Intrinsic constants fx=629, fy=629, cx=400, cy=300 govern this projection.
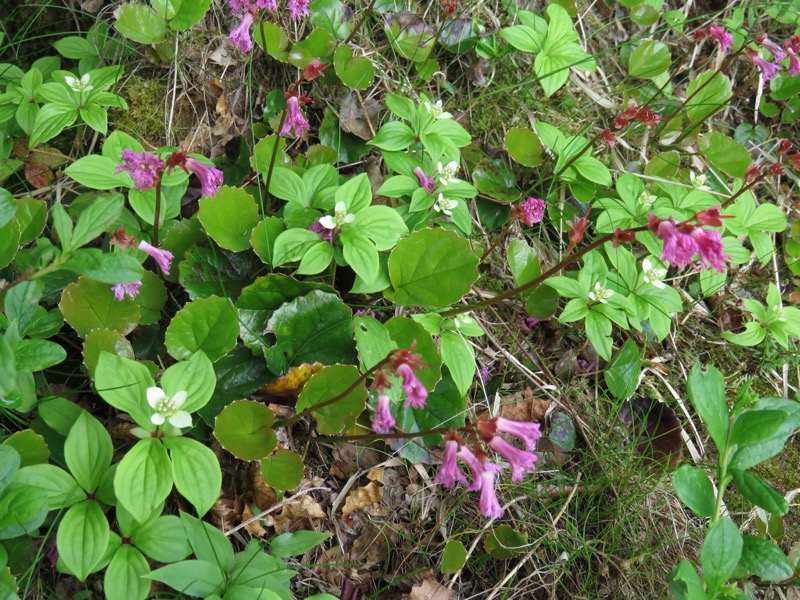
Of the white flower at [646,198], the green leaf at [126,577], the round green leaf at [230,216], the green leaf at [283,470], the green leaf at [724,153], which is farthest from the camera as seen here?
the green leaf at [724,153]

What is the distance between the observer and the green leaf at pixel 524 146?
3053 millimetres

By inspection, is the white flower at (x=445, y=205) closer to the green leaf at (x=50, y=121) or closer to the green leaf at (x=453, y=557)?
the green leaf at (x=453, y=557)

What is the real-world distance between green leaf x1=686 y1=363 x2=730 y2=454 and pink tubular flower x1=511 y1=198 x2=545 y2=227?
0.99 m

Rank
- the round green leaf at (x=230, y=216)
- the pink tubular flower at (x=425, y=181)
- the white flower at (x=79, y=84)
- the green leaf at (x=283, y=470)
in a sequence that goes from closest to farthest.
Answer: the green leaf at (x=283, y=470)
the round green leaf at (x=230, y=216)
the white flower at (x=79, y=84)
the pink tubular flower at (x=425, y=181)

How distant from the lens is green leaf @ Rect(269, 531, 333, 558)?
2031mm

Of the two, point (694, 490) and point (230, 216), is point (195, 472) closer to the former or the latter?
point (230, 216)

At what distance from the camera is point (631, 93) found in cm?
354

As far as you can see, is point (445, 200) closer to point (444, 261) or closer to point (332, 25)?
point (444, 261)

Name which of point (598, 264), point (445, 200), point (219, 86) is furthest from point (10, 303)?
point (598, 264)

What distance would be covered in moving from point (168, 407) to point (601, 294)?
5.80ft

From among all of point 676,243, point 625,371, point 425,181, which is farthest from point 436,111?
point 625,371

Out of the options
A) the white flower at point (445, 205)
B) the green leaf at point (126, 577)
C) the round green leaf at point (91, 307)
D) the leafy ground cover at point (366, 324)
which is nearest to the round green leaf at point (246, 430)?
the leafy ground cover at point (366, 324)

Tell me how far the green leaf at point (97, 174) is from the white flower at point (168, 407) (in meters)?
0.81

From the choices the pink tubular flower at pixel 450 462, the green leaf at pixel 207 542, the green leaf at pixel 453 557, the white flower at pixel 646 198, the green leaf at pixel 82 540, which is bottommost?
the green leaf at pixel 453 557
